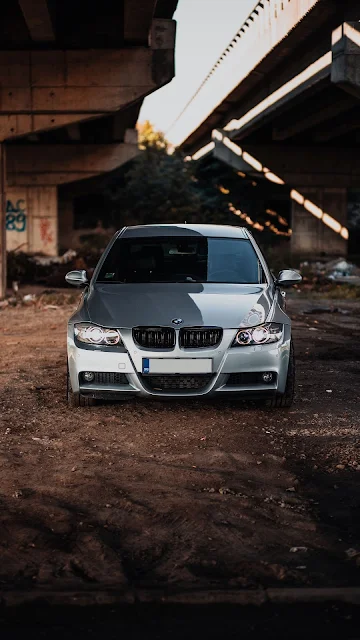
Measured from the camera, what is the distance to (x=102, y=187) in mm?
51656

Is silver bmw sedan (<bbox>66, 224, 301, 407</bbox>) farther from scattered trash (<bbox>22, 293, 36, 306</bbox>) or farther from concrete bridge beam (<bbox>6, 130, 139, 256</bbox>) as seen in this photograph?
concrete bridge beam (<bbox>6, 130, 139, 256</bbox>)

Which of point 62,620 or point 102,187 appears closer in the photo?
point 62,620

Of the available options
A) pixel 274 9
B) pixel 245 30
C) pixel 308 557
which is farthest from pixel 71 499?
pixel 245 30

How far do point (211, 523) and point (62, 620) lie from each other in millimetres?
1327

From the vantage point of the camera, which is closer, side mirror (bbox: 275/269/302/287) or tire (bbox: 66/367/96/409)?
tire (bbox: 66/367/96/409)

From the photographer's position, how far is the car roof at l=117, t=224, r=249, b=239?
867cm

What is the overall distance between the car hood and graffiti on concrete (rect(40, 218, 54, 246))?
31312 millimetres

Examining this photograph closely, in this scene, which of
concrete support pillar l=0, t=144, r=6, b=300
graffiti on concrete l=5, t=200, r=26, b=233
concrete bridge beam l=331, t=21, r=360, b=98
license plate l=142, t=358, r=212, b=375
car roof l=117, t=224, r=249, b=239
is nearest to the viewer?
license plate l=142, t=358, r=212, b=375

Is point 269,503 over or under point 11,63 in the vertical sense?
under

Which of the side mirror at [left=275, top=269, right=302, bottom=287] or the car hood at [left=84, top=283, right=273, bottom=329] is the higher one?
the side mirror at [left=275, top=269, right=302, bottom=287]

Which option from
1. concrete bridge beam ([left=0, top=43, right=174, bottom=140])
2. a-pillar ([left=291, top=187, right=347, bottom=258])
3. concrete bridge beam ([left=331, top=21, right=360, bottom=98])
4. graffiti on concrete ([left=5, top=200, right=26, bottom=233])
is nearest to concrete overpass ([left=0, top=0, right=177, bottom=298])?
concrete bridge beam ([left=0, top=43, right=174, bottom=140])

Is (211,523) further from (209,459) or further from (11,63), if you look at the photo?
(11,63)

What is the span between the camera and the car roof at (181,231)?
28.5 ft

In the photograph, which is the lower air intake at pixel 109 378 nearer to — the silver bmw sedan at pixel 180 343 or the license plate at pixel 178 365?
the silver bmw sedan at pixel 180 343
